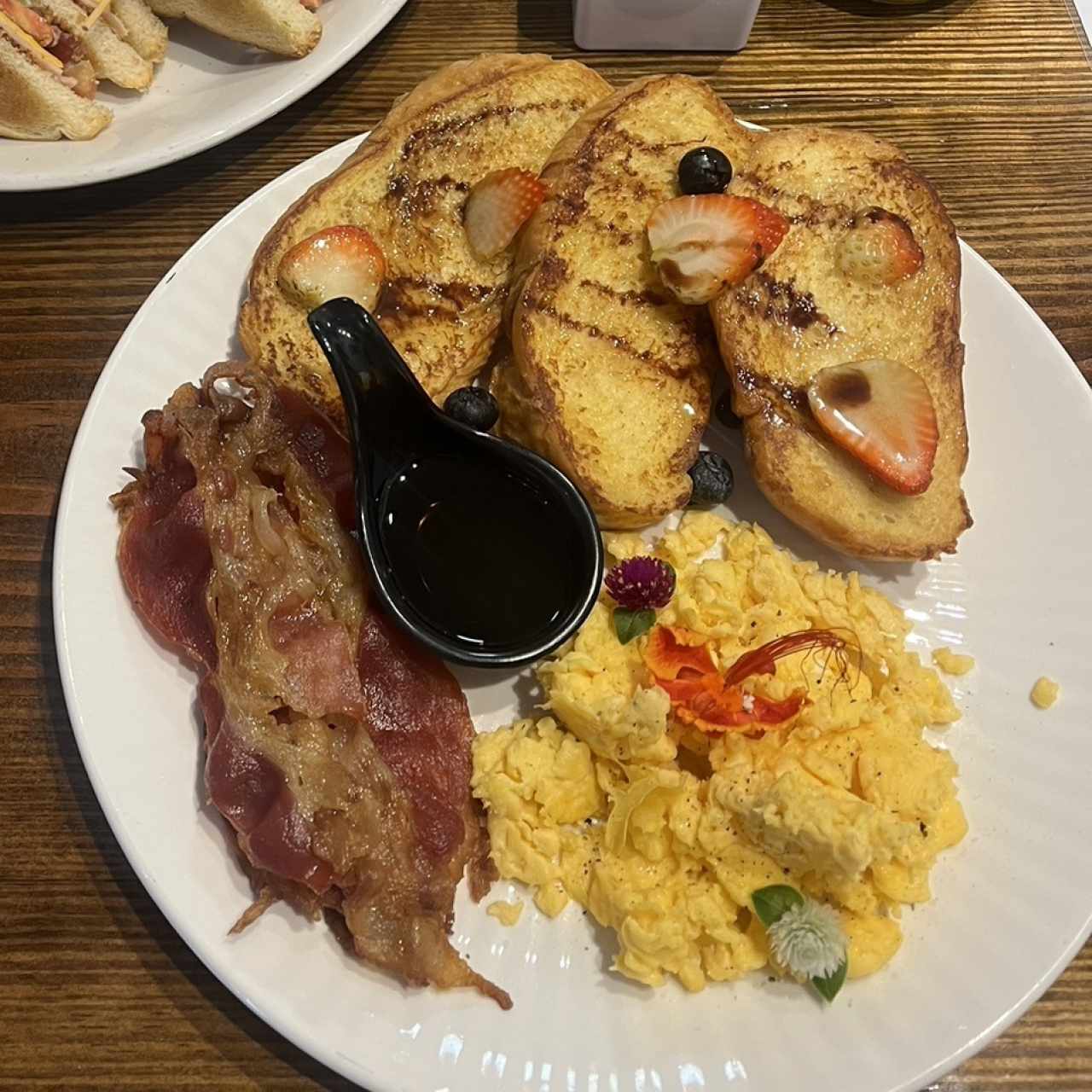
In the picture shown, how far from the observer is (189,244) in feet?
6.93

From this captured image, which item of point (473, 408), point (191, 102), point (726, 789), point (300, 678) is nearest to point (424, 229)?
point (473, 408)

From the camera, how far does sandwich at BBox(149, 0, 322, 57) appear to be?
203 cm

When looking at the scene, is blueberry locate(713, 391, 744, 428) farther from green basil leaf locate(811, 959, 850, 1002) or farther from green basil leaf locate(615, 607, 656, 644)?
green basil leaf locate(811, 959, 850, 1002)

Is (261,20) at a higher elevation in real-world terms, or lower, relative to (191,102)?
higher

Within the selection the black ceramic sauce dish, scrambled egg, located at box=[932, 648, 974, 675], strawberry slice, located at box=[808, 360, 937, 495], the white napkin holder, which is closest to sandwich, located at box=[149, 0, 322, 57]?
the white napkin holder

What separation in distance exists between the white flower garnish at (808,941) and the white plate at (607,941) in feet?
0.35

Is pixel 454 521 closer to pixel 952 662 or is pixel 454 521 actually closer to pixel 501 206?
pixel 501 206

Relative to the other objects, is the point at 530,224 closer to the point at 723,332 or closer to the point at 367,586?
the point at 723,332

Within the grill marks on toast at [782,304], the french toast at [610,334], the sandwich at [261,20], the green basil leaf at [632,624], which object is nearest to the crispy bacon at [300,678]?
the green basil leaf at [632,624]

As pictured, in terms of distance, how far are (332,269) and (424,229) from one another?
8.5 inches

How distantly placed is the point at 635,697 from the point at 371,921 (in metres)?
0.54

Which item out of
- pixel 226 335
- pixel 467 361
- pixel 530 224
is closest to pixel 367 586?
pixel 467 361

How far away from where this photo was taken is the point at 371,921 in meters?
1.39

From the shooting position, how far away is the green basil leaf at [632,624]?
1.52m
